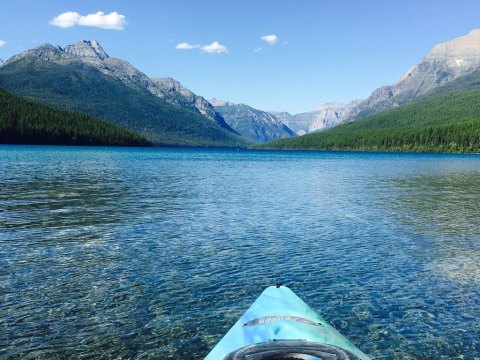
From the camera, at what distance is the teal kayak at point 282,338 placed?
8.51 m

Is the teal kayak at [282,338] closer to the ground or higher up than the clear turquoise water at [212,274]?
higher up

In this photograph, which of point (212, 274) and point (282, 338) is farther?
point (212, 274)

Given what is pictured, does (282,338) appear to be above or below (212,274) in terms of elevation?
above

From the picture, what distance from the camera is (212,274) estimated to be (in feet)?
55.8

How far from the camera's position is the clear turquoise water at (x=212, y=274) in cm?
1161

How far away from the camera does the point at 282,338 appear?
9.13 m

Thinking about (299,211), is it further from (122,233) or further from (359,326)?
(359,326)

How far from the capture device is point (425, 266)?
61.9 ft

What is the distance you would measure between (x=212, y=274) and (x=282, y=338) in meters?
8.13

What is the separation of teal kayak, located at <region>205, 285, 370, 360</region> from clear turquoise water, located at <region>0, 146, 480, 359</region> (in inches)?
71.2

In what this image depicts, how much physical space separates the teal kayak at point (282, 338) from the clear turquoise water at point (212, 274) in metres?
1.81

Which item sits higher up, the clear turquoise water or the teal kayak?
the teal kayak

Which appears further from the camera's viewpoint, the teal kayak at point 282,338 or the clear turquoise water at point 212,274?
the clear turquoise water at point 212,274

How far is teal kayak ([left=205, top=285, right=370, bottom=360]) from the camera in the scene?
8.51m
